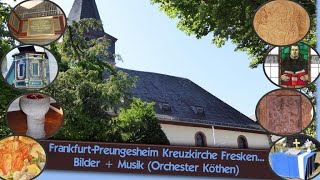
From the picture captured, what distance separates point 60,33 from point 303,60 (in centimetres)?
216

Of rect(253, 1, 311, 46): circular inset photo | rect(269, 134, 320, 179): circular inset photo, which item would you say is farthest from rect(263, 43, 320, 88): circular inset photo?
rect(269, 134, 320, 179): circular inset photo

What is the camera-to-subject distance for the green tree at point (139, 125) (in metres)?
5.89

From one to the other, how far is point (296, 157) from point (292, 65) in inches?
32.5

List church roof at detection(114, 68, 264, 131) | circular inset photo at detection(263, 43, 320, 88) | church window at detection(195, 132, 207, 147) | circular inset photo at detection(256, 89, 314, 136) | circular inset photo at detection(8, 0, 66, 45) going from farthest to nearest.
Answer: church roof at detection(114, 68, 264, 131) < church window at detection(195, 132, 207, 147) < circular inset photo at detection(263, 43, 320, 88) < circular inset photo at detection(256, 89, 314, 136) < circular inset photo at detection(8, 0, 66, 45)

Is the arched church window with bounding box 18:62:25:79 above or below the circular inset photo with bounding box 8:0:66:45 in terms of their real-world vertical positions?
below

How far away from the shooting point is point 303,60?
557 cm

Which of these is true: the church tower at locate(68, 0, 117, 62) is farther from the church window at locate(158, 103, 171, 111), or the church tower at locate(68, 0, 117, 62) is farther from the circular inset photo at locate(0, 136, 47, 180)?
the circular inset photo at locate(0, 136, 47, 180)

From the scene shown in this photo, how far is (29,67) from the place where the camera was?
17.1 feet

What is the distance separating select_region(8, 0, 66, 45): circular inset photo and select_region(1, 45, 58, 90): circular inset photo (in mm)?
105

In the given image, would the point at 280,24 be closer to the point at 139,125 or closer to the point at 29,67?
the point at 139,125

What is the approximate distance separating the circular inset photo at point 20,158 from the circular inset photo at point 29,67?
A: 0.46 meters

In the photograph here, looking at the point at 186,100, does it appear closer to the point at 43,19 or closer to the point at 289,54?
the point at 289,54

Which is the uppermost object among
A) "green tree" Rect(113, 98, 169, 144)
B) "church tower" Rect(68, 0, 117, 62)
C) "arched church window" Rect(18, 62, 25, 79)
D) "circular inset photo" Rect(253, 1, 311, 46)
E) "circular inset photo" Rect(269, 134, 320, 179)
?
"church tower" Rect(68, 0, 117, 62)

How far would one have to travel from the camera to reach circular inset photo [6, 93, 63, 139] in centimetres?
519
